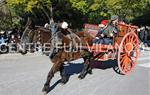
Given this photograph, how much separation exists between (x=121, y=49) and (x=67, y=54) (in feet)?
7.09

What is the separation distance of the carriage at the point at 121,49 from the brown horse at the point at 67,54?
27cm

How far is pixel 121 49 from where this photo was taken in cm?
1172

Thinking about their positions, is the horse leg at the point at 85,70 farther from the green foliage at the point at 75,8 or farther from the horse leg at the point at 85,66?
the green foliage at the point at 75,8

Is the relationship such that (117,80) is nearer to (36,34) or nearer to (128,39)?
(128,39)

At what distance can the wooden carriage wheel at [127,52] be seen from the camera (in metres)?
11.8

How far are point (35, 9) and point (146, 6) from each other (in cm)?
804

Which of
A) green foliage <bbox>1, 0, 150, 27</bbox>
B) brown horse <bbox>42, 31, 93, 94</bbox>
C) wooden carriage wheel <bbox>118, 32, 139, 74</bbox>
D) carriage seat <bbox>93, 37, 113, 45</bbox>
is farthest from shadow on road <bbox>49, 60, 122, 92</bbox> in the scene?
green foliage <bbox>1, 0, 150, 27</bbox>

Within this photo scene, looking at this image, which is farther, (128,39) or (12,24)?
(12,24)

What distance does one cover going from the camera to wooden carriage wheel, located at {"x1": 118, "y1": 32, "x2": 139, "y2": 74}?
1184cm

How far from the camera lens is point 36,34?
9.59m

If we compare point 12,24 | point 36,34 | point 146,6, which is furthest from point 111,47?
point 146,6

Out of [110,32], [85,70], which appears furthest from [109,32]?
[85,70]

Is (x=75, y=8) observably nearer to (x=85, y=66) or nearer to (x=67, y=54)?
(x=85, y=66)

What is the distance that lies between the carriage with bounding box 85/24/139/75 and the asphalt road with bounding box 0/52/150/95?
14.7 inches
